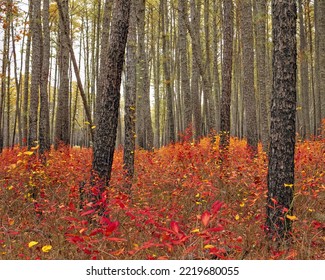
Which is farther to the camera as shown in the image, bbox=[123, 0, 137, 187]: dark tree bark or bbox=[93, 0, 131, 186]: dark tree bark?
bbox=[123, 0, 137, 187]: dark tree bark

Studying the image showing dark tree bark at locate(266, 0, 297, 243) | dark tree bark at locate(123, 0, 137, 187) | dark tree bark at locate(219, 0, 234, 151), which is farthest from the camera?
dark tree bark at locate(219, 0, 234, 151)

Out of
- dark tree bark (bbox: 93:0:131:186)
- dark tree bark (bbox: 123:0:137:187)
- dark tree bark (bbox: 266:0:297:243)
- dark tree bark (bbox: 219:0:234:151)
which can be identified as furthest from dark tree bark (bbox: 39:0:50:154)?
dark tree bark (bbox: 266:0:297:243)

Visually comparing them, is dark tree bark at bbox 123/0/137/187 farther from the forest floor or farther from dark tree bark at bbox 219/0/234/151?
dark tree bark at bbox 219/0/234/151

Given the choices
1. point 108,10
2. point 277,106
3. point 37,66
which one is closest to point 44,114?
point 37,66

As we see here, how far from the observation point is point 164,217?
4.57 metres

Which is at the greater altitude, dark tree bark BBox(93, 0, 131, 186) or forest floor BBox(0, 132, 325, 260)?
dark tree bark BBox(93, 0, 131, 186)

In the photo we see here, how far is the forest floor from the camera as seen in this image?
310 centimetres

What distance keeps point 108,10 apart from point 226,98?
398 cm

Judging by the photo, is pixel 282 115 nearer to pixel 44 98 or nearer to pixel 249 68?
pixel 249 68

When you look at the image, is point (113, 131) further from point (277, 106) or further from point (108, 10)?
point (108, 10)

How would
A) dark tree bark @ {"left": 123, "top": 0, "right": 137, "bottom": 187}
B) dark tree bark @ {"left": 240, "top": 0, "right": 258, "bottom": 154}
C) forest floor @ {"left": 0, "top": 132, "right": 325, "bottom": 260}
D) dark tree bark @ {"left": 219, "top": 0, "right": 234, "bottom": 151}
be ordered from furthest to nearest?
dark tree bark @ {"left": 240, "top": 0, "right": 258, "bottom": 154}
dark tree bark @ {"left": 219, "top": 0, "right": 234, "bottom": 151}
dark tree bark @ {"left": 123, "top": 0, "right": 137, "bottom": 187}
forest floor @ {"left": 0, "top": 132, "right": 325, "bottom": 260}

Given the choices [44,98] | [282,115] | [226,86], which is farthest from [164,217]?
[44,98]

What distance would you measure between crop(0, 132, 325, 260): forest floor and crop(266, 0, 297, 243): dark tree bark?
309 millimetres

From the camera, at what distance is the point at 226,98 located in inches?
323
